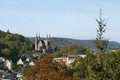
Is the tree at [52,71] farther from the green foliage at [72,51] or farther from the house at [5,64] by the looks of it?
the green foliage at [72,51]

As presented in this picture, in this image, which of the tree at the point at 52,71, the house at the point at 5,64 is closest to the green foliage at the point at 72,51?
the house at the point at 5,64

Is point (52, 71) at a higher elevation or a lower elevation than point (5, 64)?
higher

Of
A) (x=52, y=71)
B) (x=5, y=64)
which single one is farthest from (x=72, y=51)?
(x=52, y=71)

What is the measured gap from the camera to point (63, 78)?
207 ft

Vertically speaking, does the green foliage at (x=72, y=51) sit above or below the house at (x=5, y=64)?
above

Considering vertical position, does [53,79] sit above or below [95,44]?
below

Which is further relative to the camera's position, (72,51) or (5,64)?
(72,51)

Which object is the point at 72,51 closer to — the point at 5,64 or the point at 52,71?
the point at 5,64

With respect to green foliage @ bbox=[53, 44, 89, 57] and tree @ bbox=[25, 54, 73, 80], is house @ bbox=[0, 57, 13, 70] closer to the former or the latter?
green foliage @ bbox=[53, 44, 89, 57]

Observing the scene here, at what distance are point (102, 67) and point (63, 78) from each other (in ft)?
92.3

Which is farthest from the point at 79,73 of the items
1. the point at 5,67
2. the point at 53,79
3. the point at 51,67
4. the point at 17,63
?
the point at 17,63

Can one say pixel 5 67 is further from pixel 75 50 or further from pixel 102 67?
pixel 102 67

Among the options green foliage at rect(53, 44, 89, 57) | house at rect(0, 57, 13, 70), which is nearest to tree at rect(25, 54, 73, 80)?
house at rect(0, 57, 13, 70)

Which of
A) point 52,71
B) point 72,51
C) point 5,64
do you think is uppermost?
point 52,71
